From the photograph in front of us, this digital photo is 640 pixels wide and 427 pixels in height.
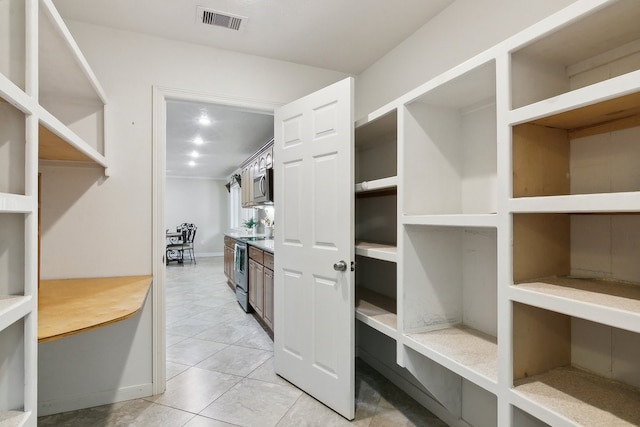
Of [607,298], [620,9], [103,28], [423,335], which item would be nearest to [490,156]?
[620,9]

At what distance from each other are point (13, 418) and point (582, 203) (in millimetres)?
1780

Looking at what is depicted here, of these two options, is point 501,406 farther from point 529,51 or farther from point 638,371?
point 529,51

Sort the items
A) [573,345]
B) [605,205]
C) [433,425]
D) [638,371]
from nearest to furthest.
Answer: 1. [605,205]
2. [638,371]
3. [573,345]
4. [433,425]

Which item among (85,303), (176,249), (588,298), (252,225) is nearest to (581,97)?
(588,298)

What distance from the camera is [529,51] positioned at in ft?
3.90

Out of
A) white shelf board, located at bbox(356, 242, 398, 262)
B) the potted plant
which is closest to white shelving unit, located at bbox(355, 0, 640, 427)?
white shelf board, located at bbox(356, 242, 398, 262)

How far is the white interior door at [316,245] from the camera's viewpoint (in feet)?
6.60

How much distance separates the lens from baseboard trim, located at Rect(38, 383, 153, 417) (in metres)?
2.07

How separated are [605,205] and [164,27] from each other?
2.61 metres

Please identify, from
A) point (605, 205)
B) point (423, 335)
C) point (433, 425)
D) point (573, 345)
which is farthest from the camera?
point (433, 425)

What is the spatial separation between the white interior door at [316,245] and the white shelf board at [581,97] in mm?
1029

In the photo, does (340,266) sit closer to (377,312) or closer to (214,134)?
(377,312)

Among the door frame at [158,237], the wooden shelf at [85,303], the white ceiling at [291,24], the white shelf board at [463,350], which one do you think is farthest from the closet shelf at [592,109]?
the door frame at [158,237]

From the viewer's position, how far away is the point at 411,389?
88.9 inches
